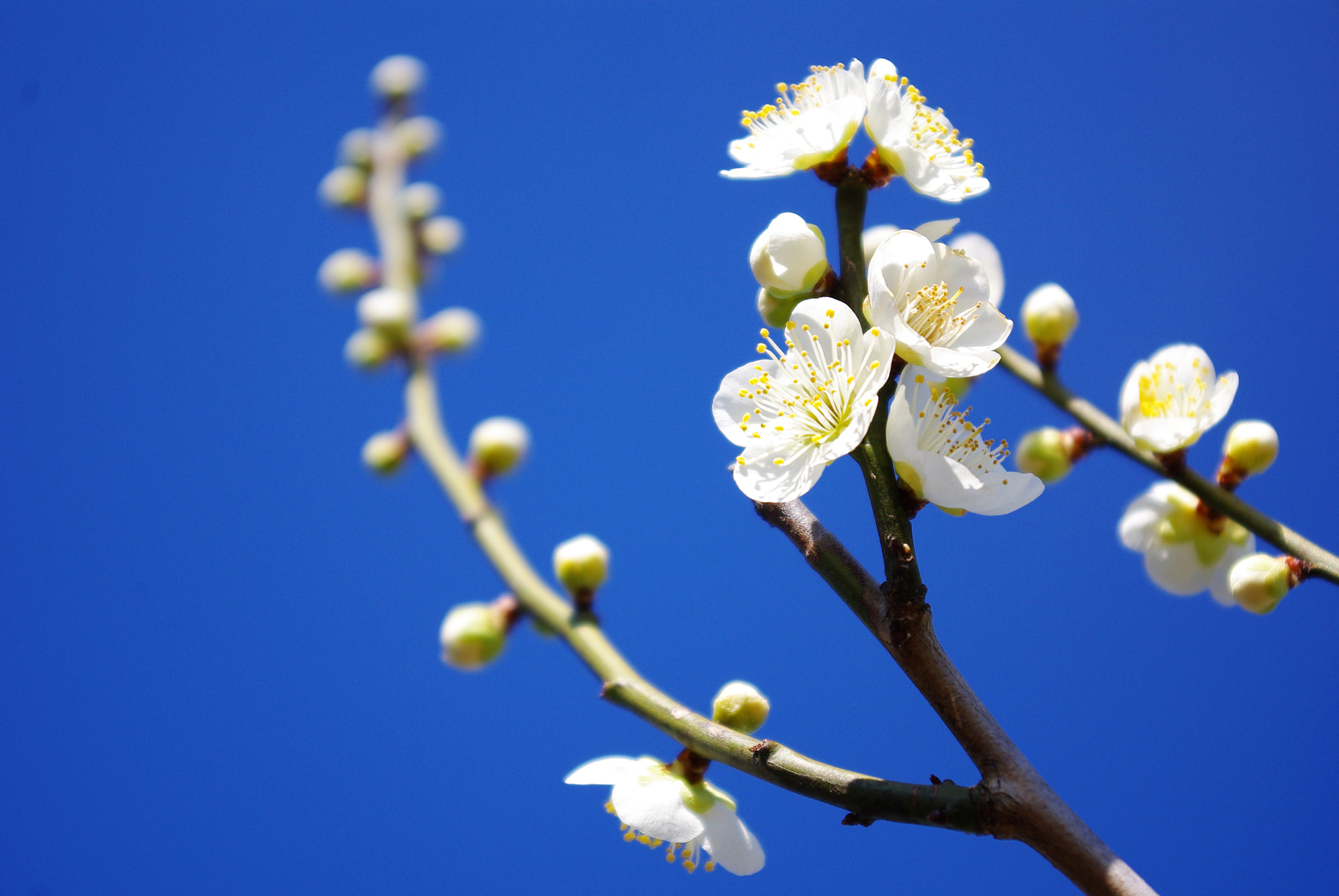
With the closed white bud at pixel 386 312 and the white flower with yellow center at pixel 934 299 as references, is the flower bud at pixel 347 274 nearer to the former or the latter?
the closed white bud at pixel 386 312

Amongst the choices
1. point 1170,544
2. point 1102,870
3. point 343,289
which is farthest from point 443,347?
point 1102,870

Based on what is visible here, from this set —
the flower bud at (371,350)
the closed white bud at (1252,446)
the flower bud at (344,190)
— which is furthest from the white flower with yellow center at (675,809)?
the flower bud at (344,190)

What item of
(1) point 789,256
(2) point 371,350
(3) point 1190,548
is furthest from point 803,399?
(2) point 371,350

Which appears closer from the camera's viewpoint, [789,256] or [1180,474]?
[789,256]

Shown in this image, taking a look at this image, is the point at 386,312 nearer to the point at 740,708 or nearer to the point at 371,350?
the point at 371,350

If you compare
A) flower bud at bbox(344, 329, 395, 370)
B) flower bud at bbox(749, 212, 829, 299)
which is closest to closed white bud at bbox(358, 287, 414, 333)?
flower bud at bbox(344, 329, 395, 370)

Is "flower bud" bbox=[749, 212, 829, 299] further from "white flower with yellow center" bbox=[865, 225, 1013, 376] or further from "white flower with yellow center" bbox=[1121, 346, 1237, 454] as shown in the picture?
"white flower with yellow center" bbox=[1121, 346, 1237, 454]

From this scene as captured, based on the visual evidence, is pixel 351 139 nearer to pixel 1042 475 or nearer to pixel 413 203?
pixel 413 203
